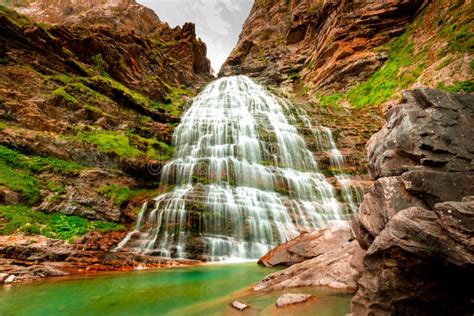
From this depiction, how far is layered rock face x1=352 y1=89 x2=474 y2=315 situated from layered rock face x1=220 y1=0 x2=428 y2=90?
30.4 metres

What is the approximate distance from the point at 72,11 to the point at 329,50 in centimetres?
6465

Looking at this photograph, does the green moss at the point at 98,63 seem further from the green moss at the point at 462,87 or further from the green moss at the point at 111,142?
the green moss at the point at 462,87

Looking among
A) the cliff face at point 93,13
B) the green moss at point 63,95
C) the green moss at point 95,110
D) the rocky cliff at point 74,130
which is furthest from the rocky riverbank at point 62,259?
the cliff face at point 93,13

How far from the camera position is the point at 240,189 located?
17.5 meters

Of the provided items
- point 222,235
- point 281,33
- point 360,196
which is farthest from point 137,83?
point 281,33

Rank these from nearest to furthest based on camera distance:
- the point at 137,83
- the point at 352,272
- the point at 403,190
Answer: the point at 403,190 < the point at 352,272 < the point at 137,83

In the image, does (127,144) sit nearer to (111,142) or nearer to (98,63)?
(111,142)

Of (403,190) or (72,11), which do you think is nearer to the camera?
(403,190)

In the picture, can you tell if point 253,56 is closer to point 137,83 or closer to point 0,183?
point 137,83

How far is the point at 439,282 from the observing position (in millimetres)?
3766

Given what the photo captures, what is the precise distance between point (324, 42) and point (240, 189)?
109 ft

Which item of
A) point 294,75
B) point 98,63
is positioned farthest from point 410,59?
point 98,63

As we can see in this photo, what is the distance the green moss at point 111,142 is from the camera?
687 inches

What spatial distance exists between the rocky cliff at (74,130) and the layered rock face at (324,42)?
21.4m
